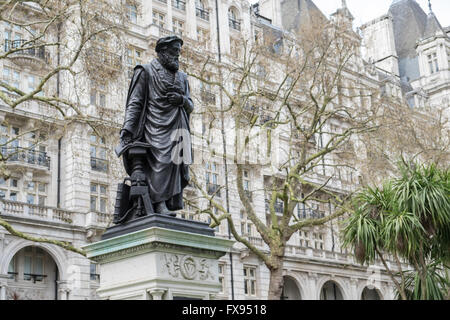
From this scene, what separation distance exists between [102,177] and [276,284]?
1092 centimetres

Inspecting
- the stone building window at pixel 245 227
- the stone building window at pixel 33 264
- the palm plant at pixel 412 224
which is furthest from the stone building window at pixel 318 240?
the palm plant at pixel 412 224

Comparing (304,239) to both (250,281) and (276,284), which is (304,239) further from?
(276,284)

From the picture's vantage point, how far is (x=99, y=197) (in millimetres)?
29984

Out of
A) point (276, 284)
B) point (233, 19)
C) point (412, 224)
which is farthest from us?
point (233, 19)

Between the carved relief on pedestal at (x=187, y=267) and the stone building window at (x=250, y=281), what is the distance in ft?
92.9

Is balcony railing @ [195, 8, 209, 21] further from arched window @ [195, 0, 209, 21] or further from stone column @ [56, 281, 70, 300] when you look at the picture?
stone column @ [56, 281, 70, 300]

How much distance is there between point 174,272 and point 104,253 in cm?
91

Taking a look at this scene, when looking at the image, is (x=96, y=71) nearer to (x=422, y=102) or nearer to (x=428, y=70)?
(x=422, y=102)

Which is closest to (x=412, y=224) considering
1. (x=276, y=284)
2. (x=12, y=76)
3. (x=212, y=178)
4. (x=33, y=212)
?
(x=276, y=284)

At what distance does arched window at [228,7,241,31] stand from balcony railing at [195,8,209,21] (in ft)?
5.36

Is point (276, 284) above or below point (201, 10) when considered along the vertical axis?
below

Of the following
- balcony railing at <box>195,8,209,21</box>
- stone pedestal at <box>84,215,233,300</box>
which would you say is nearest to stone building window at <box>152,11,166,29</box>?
balcony railing at <box>195,8,209,21</box>

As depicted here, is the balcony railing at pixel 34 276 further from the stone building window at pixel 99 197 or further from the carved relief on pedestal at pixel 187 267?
the carved relief on pedestal at pixel 187 267
